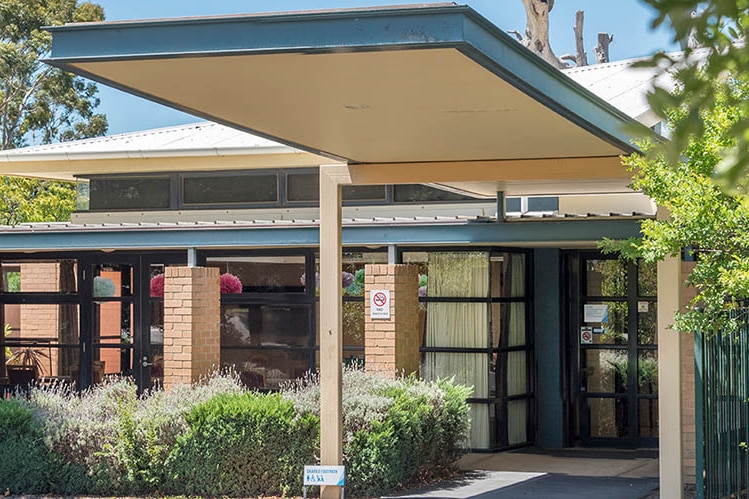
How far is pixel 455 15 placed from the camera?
604 cm

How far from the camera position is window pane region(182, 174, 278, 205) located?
17047 mm

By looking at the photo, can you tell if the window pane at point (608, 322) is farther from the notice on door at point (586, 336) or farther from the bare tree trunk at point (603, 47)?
the bare tree trunk at point (603, 47)

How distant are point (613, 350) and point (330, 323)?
18.0ft

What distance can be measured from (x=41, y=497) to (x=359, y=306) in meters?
4.93

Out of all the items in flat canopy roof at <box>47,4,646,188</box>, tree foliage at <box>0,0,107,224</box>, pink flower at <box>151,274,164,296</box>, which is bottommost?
pink flower at <box>151,274,164,296</box>

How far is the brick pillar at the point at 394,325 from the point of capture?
13625 millimetres

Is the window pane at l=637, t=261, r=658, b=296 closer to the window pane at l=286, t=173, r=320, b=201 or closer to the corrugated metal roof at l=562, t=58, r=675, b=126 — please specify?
the corrugated metal roof at l=562, t=58, r=675, b=126

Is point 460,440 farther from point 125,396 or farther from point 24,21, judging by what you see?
point 24,21

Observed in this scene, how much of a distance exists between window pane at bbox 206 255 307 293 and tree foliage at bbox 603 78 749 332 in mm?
7318

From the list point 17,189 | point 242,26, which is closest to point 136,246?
point 242,26

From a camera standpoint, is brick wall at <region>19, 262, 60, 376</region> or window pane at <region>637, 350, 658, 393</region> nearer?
window pane at <region>637, 350, 658, 393</region>

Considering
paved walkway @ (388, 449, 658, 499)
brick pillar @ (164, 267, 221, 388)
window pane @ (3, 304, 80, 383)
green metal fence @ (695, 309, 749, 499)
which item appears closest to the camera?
green metal fence @ (695, 309, 749, 499)

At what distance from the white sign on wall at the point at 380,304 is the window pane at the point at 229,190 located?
377 centimetres

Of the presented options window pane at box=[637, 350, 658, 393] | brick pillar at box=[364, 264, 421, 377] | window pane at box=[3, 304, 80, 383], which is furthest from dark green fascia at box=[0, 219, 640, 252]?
window pane at box=[637, 350, 658, 393]
